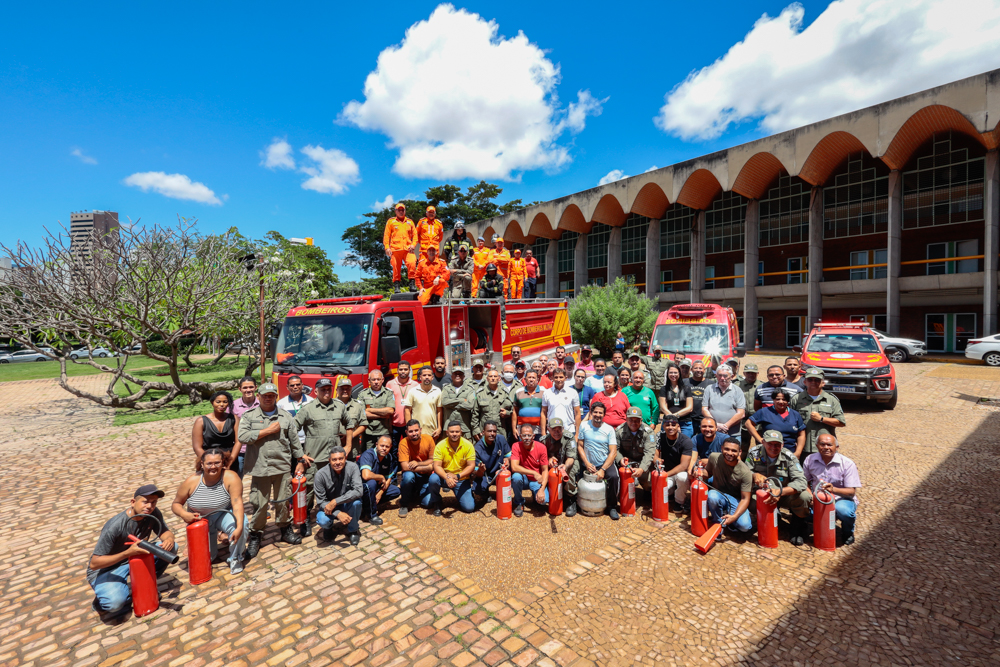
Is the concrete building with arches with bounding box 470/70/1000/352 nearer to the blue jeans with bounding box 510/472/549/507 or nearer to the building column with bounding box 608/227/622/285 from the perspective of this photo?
the building column with bounding box 608/227/622/285

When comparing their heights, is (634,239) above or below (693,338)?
above

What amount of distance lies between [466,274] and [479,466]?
559cm

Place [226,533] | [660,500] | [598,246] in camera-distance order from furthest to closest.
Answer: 1. [598,246]
2. [660,500]
3. [226,533]

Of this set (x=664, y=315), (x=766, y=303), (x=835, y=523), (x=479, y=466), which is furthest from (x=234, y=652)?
(x=766, y=303)

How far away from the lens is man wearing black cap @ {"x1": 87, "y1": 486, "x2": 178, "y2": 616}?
378 centimetres

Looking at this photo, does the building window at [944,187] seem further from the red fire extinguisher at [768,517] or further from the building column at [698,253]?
the red fire extinguisher at [768,517]

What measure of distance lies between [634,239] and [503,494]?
30.3 meters

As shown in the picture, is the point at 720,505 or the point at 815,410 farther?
the point at 815,410

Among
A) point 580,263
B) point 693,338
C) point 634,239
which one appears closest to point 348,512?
point 693,338

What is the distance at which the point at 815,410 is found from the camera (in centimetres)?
581

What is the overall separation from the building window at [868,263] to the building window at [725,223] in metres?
5.77

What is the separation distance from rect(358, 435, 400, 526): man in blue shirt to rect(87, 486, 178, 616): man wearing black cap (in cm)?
202

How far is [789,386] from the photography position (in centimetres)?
636

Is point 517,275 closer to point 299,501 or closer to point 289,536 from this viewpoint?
point 299,501
